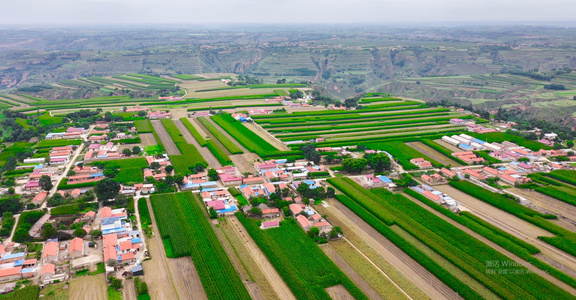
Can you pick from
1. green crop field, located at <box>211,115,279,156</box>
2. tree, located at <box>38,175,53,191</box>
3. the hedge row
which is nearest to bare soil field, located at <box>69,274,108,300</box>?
tree, located at <box>38,175,53,191</box>

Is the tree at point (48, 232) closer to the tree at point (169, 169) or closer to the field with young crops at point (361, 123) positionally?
the tree at point (169, 169)

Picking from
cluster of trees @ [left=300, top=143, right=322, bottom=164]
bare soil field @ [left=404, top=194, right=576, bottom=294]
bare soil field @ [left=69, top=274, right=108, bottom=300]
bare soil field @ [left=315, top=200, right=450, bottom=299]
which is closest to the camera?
bare soil field @ [left=69, top=274, right=108, bottom=300]

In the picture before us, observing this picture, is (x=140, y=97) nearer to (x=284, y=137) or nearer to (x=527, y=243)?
(x=284, y=137)

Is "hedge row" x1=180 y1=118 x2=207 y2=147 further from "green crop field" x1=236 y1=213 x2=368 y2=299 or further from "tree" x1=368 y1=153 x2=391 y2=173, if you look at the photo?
"green crop field" x1=236 y1=213 x2=368 y2=299

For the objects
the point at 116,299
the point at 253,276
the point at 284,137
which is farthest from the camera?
the point at 284,137

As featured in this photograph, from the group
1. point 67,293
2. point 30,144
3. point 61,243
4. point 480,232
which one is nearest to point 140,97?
point 30,144

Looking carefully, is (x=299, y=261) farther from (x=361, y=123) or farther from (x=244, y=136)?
(x=361, y=123)

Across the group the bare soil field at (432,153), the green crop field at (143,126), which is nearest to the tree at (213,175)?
the green crop field at (143,126)
